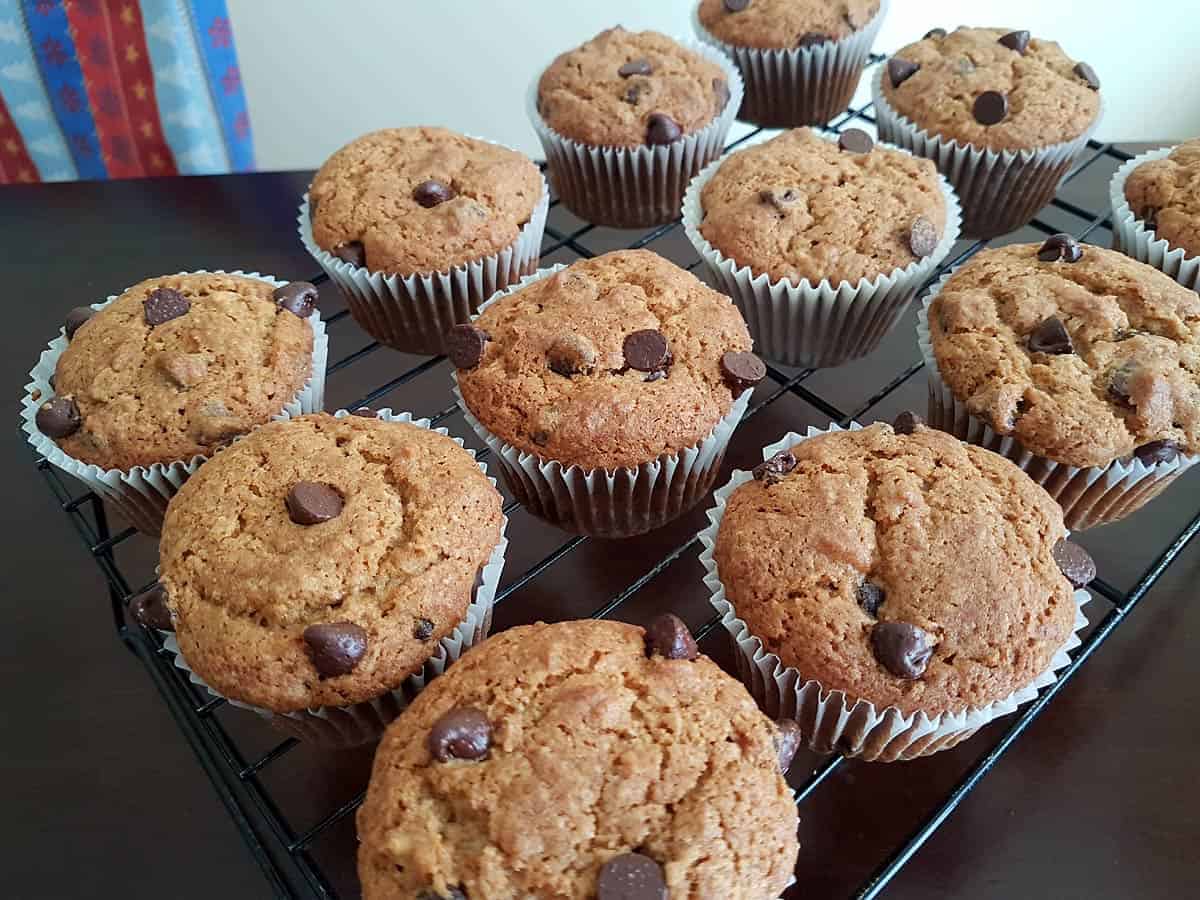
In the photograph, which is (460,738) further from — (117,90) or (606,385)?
(117,90)

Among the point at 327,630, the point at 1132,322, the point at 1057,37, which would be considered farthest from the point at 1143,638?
the point at 1057,37

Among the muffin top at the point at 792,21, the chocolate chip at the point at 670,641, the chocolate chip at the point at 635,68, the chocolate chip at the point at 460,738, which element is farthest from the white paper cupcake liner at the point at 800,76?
the chocolate chip at the point at 460,738

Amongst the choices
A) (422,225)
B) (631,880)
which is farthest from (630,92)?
(631,880)

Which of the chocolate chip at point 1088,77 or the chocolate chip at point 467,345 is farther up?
the chocolate chip at point 1088,77

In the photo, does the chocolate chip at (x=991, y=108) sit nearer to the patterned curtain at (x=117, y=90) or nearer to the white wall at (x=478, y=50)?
the white wall at (x=478, y=50)

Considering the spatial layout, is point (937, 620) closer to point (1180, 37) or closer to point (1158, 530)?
point (1158, 530)
